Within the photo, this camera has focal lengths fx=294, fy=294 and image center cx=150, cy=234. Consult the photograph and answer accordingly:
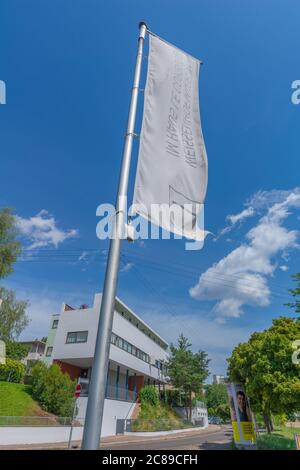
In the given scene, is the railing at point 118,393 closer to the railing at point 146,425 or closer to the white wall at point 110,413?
the white wall at point 110,413

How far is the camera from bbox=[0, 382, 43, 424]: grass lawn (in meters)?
17.2

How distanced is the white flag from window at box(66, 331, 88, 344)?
23.5m

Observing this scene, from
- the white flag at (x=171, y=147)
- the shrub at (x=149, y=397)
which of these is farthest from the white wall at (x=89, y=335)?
the white flag at (x=171, y=147)

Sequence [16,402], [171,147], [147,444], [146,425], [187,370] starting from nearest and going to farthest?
1. [171,147]
2. [16,402]
3. [147,444]
4. [146,425]
5. [187,370]

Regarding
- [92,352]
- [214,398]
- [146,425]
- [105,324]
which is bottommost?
[146,425]

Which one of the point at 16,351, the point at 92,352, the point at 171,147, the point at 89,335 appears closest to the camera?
the point at 171,147

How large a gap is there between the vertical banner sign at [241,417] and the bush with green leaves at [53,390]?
1228 cm

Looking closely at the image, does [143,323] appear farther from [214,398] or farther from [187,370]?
[214,398]

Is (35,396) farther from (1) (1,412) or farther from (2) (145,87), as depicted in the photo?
(2) (145,87)

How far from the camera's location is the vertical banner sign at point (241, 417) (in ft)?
38.7

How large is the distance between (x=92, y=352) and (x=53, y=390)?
15.1ft

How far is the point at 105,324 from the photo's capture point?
2939 millimetres

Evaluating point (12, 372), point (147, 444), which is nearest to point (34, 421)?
point (147, 444)
